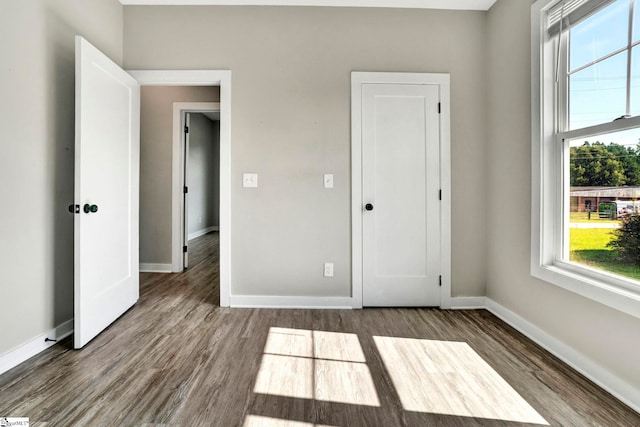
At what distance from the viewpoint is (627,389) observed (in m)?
1.51

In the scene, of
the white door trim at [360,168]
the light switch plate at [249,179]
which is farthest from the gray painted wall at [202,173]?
the white door trim at [360,168]

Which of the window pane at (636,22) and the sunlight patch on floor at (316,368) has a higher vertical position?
the window pane at (636,22)

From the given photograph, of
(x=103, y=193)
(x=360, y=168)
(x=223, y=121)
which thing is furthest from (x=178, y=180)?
(x=360, y=168)

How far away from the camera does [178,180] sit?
3988 mm

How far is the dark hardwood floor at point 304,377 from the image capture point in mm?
1396

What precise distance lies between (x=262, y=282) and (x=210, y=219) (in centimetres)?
546

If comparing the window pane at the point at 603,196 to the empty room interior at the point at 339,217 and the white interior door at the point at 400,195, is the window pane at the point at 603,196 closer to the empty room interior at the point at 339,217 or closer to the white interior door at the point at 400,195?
the empty room interior at the point at 339,217

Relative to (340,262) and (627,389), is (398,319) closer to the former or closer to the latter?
(340,262)

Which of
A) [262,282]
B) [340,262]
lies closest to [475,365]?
[340,262]

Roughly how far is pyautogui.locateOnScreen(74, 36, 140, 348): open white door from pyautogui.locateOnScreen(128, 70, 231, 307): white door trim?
22cm

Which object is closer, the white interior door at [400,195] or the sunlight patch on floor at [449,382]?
the sunlight patch on floor at [449,382]

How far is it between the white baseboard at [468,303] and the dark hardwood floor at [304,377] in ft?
0.74

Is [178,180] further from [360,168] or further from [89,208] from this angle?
[360,168]

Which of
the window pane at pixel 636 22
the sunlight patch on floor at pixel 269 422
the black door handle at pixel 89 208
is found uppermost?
the window pane at pixel 636 22
